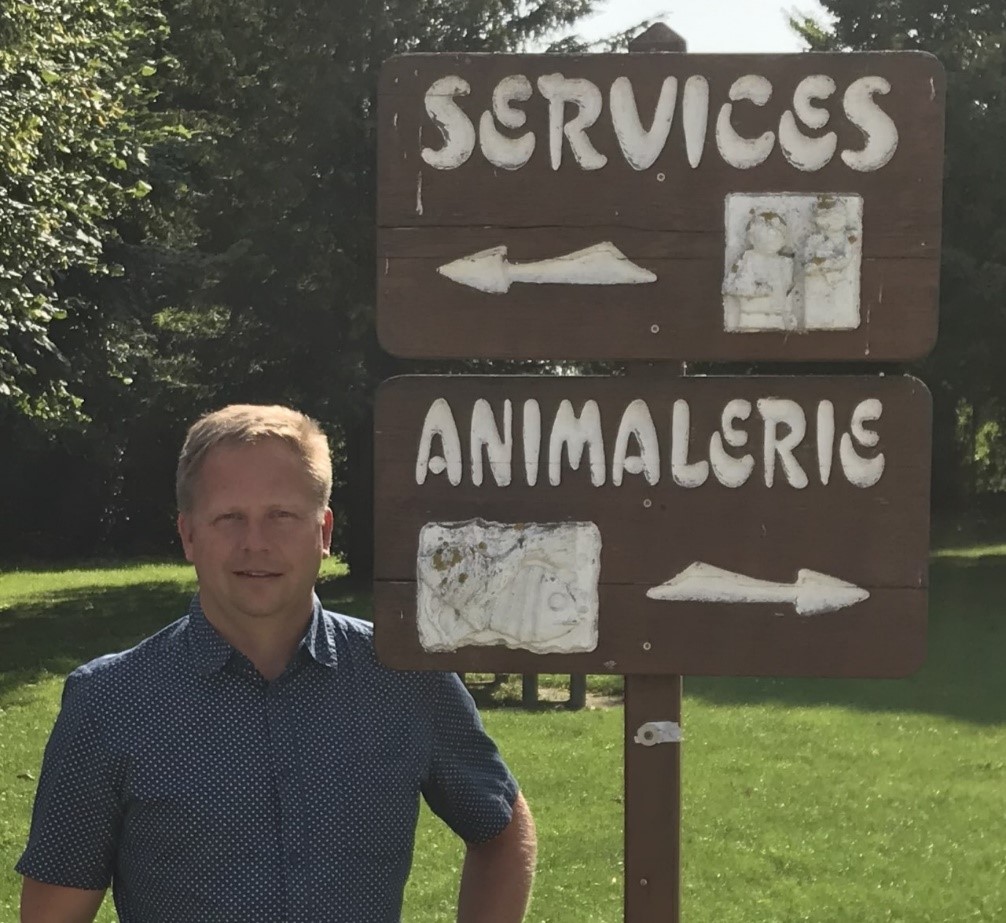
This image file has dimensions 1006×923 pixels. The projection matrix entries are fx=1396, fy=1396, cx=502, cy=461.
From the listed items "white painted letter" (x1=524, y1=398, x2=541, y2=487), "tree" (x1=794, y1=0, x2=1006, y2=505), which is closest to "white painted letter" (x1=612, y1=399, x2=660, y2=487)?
"white painted letter" (x1=524, y1=398, x2=541, y2=487)

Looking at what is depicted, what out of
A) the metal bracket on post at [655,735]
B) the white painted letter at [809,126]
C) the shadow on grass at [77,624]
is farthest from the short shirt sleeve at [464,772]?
the shadow on grass at [77,624]

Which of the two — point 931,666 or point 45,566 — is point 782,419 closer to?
point 931,666

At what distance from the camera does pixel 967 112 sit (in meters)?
17.6

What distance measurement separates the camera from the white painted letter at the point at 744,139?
2236mm

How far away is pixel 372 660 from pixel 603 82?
102cm

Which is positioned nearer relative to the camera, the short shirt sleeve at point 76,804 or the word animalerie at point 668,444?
the short shirt sleeve at point 76,804

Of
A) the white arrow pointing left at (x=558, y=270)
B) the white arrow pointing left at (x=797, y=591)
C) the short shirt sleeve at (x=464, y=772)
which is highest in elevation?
the white arrow pointing left at (x=558, y=270)

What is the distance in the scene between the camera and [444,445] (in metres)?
2.28

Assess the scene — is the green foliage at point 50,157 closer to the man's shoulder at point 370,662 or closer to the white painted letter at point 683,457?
the man's shoulder at point 370,662

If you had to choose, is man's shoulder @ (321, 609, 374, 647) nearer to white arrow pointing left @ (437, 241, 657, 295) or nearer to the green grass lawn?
white arrow pointing left @ (437, 241, 657, 295)

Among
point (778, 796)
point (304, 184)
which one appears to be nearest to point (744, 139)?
point (778, 796)

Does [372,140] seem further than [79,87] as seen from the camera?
Yes

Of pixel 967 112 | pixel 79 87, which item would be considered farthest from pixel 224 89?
pixel 967 112

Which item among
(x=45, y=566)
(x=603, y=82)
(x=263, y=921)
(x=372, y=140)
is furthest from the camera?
(x=45, y=566)
